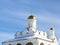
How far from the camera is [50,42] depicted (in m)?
60.6

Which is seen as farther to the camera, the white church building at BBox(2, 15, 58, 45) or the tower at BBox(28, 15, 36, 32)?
the tower at BBox(28, 15, 36, 32)

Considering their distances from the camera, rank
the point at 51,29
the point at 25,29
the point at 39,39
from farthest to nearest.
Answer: the point at 51,29 < the point at 25,29 < the point at 39,39

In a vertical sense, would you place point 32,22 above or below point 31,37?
above

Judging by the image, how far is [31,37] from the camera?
57.7 m

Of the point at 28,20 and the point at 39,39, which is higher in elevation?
the point at 28,20

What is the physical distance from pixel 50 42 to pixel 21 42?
6802mm

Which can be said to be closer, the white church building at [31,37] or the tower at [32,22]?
the white church building at [31,37]

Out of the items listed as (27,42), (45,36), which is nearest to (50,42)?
(45,36)

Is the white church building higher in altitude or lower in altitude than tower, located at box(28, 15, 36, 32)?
lower

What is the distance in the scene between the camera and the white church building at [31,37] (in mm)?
57438

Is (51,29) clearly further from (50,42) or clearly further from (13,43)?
(13,43)

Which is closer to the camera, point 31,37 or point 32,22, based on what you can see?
point 31,37

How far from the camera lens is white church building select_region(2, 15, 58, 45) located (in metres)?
57.4

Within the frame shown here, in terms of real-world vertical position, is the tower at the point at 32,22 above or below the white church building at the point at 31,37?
above
